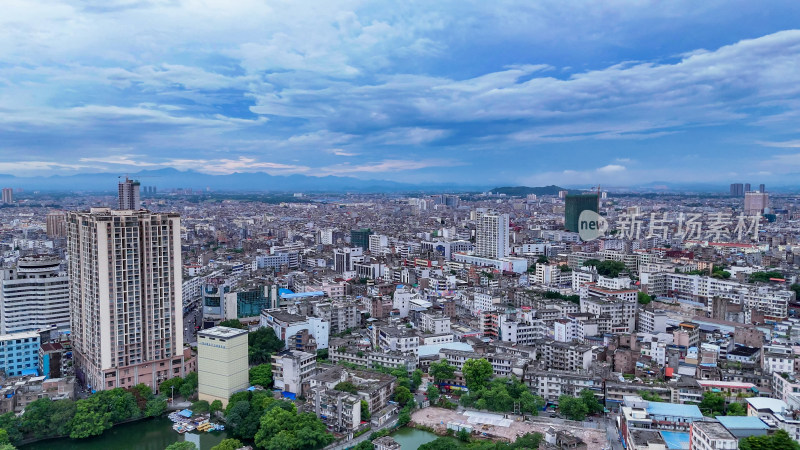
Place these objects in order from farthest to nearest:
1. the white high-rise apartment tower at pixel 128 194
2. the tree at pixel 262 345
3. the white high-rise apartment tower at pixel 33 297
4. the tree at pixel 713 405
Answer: the white high-rise apartment tower at pixel 128 194 → the white high-rise apartment tower at pixel 33 297 → the tree at pixel 262 345 → the tree at pixel 713 405

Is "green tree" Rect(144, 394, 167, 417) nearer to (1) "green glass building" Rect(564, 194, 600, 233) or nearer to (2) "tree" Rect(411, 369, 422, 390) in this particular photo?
(2) "tree" Rect(411, 369, 422, 390)

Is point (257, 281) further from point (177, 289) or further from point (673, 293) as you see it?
point (673, 293)

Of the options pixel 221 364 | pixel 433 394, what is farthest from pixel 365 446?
pixel 221 364

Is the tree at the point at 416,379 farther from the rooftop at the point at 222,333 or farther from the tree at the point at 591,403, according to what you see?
the rooftop at the point at 222,333

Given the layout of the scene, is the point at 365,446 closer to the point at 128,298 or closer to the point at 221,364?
the point at 221,364

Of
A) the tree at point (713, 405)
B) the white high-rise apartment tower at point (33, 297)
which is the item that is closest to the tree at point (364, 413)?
the tree at point (713, 405)

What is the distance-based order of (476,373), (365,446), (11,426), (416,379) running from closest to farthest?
(365,446)
(11,426)
(476,373)
(416,379)
